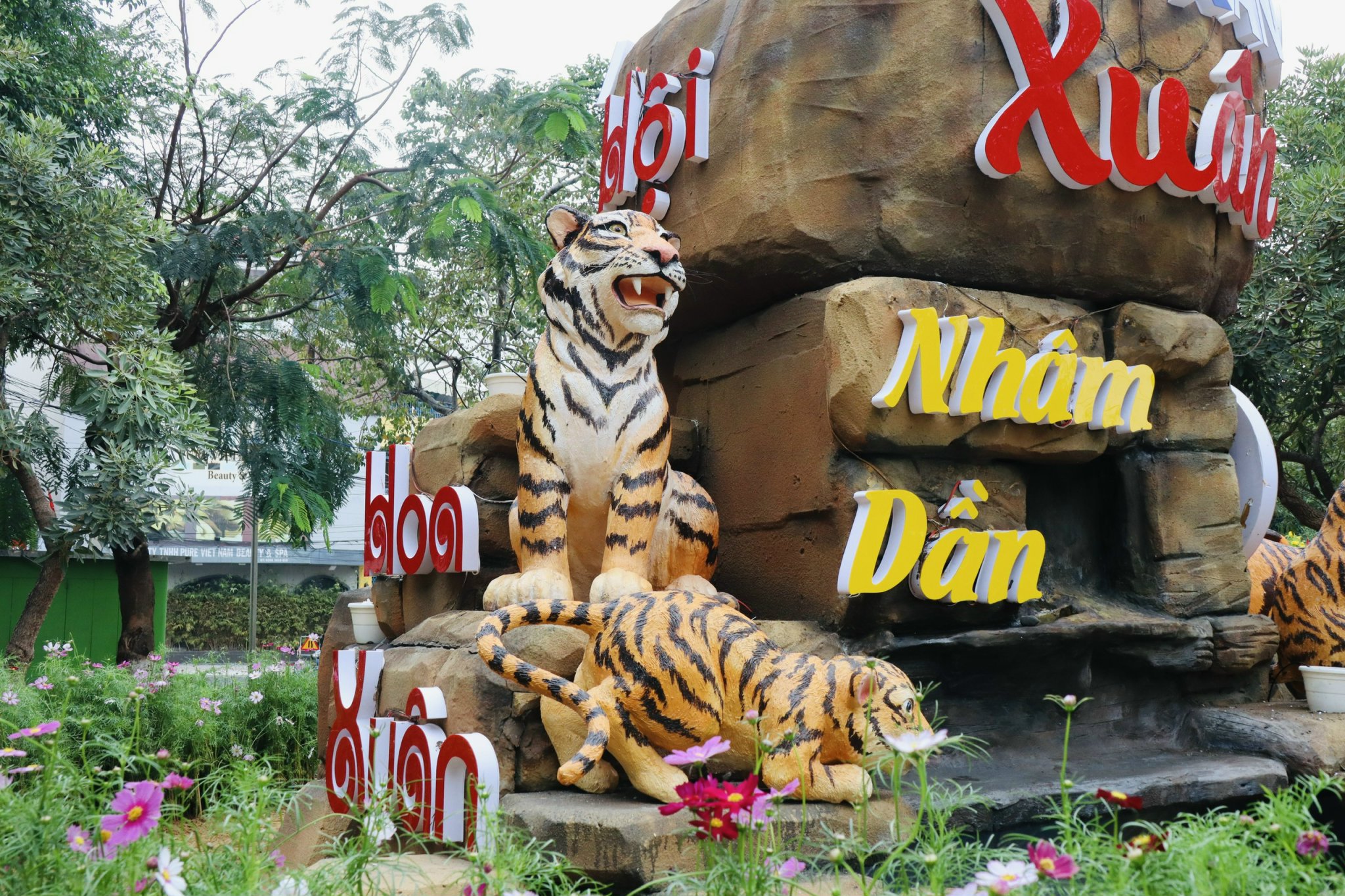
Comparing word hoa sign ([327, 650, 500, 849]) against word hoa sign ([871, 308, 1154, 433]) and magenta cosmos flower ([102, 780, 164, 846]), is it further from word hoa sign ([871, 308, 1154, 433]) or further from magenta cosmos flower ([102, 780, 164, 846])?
word hoa sign ([871, 308, 1154, 433])

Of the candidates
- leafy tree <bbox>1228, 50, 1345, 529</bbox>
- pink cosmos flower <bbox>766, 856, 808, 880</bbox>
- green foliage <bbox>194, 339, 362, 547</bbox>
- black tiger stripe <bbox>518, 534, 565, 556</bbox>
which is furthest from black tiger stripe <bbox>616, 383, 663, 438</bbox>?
leafy tree <bbox>1228, 50, 1345, 529</bbox>

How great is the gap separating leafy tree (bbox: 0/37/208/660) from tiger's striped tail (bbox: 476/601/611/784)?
17.0 feet

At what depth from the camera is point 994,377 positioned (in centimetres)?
450

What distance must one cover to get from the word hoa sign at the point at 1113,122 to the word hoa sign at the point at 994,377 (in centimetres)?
71

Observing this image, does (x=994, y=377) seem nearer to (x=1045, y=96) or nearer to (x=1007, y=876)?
(x=1045, y=96)

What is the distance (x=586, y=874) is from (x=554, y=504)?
1.41 m

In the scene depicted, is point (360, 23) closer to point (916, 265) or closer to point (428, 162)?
point (428, 162)

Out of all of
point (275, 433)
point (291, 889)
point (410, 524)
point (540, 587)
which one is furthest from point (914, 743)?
point (275, 433)

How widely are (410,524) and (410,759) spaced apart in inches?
57.3

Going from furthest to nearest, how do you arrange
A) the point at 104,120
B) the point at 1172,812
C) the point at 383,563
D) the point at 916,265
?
the point at 104,120 → the point at 383,563 → the point at 916,265 → the point at 1172,812

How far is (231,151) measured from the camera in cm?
1098

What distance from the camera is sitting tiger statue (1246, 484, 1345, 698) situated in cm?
524

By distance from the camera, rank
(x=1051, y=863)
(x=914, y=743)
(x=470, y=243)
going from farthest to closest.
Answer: (x=470, y=243) < (x=914, y=743) < (x=1051, y=863)

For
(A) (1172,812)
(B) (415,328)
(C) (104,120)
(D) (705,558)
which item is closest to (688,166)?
(D) (705,558)
